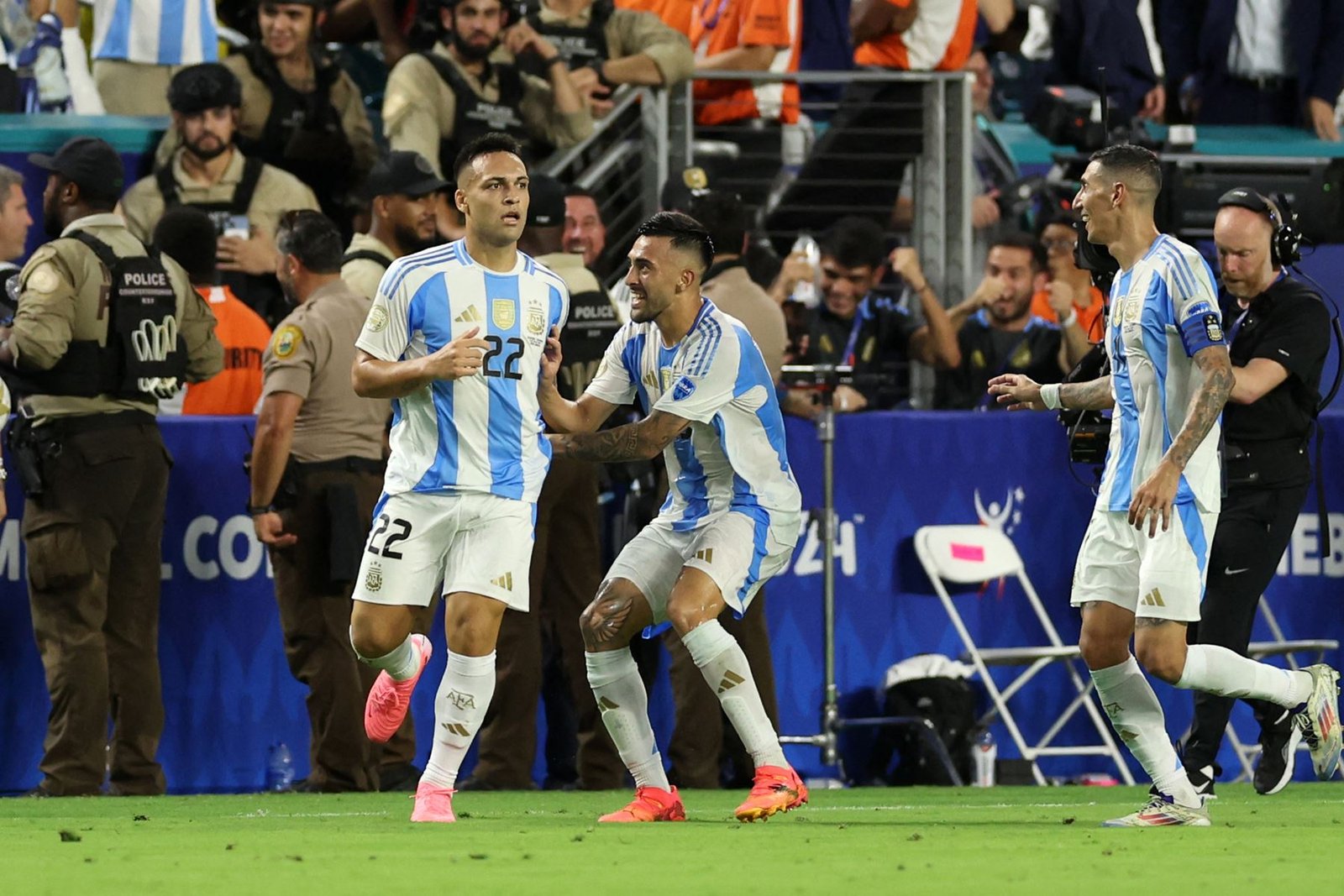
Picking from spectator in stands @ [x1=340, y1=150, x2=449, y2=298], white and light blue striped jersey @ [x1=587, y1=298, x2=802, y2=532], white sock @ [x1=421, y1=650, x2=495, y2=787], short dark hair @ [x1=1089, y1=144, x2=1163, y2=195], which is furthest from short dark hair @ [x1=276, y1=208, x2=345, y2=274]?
short dark hair @ [x1=1089, y1=144, x2=1163, y2=195]

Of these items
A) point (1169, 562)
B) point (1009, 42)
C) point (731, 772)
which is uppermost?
point (1009, 42)

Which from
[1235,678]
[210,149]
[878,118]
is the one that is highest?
[878,118]

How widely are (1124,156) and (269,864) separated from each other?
12.6 feet

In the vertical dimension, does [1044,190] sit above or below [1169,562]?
above

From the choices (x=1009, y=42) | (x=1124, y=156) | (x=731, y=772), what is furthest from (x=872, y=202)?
(x=1124, y=156)

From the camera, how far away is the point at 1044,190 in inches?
550

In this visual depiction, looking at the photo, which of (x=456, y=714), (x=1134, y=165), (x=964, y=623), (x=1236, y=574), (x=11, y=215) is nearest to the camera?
(x=1134, y=165)

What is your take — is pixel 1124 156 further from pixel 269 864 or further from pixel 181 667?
pixel 181 667

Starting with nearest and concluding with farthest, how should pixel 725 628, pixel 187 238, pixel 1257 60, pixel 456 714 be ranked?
pixel 456 714 → pixel 725 628 → pixel 187 238 → pixel 1257 60

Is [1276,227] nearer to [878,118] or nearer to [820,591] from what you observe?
[820,591]

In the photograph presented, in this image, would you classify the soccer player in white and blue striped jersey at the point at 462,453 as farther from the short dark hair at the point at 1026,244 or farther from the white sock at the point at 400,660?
the short dark hair at the point at 1026,244

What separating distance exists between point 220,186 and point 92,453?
2464 millimetres

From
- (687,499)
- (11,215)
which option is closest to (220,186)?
(11,215)

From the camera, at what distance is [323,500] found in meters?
11.0
